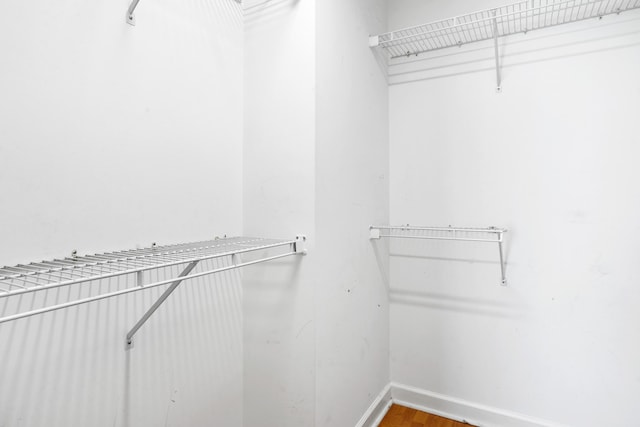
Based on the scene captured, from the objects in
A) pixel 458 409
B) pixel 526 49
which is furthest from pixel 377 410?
pixel 526 49

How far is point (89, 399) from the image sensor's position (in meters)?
0.88

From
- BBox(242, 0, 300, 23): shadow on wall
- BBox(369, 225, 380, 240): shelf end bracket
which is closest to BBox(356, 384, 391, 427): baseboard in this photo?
BBox(369, 225, 380, 240): shelf end bracket

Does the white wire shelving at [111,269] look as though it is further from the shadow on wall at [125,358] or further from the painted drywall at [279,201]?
the painted drywall at [279,201]

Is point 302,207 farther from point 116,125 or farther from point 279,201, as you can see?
point 116,125

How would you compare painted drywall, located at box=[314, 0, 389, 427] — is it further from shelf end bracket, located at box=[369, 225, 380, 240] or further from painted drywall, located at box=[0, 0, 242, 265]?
painted drywall, located at box=[0, 0, 242, 265]

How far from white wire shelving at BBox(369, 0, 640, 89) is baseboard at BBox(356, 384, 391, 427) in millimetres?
1719

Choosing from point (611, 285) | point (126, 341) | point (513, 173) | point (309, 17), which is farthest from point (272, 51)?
point (611, 285)

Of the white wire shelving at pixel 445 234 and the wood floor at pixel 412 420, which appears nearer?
the white wire shelving at pixel 445 234

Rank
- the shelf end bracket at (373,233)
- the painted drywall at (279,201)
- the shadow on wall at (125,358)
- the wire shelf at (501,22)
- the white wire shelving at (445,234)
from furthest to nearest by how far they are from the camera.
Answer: the shelf end bracket at (373,233) → the white wire shelving at (445,234) → the wire shelf at (501,22) → the painted drywall at (279,201) → the shadow on wall at (125,358)

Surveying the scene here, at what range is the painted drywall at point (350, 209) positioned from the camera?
1.30 m

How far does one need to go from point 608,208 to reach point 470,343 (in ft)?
2.89

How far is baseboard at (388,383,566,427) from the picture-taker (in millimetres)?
1598

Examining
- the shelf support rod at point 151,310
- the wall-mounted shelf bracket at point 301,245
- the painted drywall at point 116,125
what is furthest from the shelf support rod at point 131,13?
the wall-mounted shelf bracket at point 301,245

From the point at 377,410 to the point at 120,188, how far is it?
1578mm
